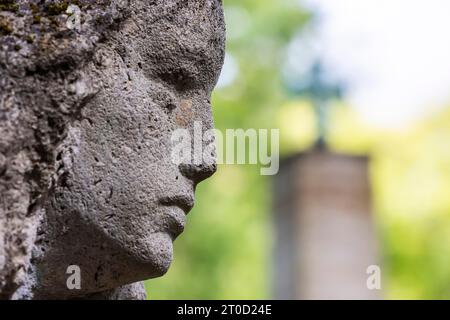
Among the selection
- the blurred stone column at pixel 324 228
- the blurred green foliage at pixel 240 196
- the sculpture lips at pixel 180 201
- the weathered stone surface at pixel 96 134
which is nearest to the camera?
the weathered stone surface at pixel 96 134

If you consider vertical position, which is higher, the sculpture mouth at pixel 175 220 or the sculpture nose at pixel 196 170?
the sculpture nose at pixel 196 170

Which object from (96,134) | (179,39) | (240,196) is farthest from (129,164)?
(240,196)

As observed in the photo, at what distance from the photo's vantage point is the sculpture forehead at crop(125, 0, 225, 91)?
1.65 m

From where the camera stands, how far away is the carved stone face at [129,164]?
155 centimetres

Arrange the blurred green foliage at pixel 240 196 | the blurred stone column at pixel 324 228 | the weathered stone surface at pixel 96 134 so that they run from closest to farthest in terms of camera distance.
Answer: the weathered stone surface at pixel 96 134 < the blurred stone column at pixel 324 228 < the blurred green foliage at pixel 240 196

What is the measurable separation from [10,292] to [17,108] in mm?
306

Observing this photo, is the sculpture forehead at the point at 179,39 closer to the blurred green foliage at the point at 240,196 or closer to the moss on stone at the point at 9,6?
the moss on stone at the point at 9,6

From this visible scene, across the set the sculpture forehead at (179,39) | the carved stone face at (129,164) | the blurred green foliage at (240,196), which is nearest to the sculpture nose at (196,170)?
the carved stone face at (129,164)

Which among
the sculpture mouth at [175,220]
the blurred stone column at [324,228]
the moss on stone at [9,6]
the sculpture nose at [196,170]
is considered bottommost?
the sculpture mouth at [175,220]

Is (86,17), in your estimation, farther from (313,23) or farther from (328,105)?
(313,23)

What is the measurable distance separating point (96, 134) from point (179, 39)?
0.82 feet

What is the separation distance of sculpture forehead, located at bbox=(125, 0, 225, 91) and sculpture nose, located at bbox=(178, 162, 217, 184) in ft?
0.52

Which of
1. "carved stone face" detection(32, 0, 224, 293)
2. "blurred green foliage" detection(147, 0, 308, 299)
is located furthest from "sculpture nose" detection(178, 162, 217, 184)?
"blurred green foliage" detection(147, 0, 308, 299)
